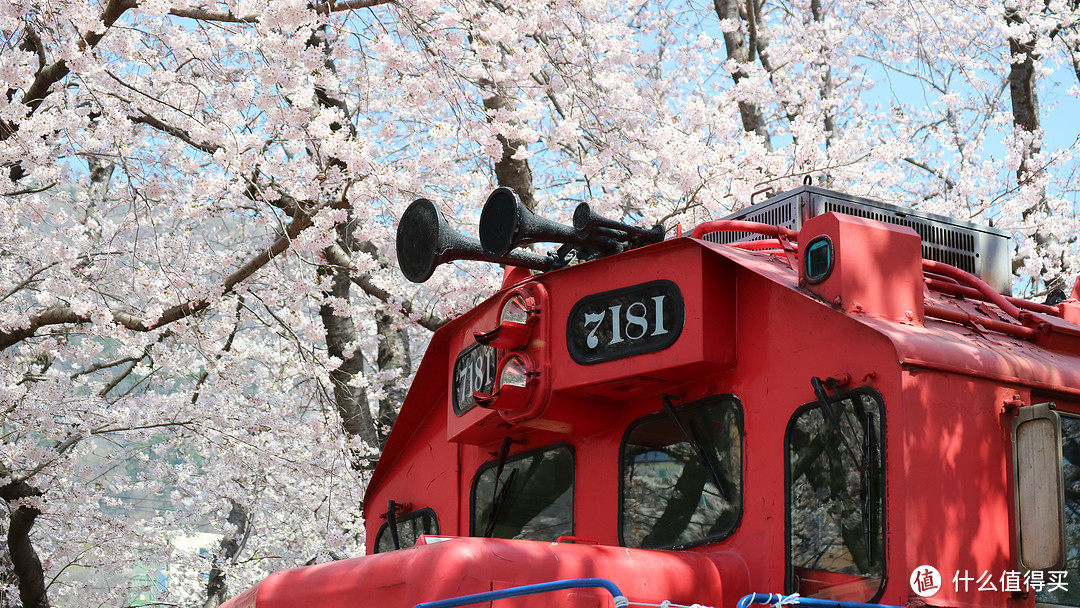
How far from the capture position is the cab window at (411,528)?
6051mm

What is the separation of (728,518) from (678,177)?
Result: 7408mm

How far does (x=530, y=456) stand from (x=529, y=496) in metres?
0.18

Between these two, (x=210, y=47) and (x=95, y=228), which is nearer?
(x=210, y=47)

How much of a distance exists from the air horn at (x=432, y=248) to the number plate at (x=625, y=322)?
1.92 feet

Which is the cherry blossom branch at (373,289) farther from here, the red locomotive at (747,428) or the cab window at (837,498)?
the cab window at (837,498)

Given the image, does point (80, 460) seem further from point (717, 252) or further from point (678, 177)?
point (717, 252)

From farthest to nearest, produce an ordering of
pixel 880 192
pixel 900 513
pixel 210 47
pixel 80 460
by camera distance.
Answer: pixel 80 460
pixel 880 192
pixel 210 47
pixel 900 513

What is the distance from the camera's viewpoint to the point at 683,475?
14.9 feet

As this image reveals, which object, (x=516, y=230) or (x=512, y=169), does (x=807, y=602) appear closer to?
(x=516, y=230)

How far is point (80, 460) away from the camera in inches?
615

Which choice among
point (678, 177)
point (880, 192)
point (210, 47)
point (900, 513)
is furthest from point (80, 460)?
point (900, 513)

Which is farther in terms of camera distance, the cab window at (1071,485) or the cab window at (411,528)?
the cab window at (411,528)

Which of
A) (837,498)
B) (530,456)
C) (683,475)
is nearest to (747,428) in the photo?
(683,475)

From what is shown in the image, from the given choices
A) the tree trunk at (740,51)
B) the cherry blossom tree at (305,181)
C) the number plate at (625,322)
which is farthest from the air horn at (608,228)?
the tree trunk at (740,51)
